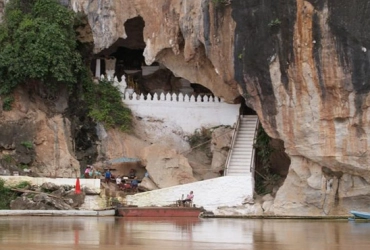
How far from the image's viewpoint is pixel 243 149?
3131 centimetres

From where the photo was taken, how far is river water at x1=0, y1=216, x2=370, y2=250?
A: 17.9 meters

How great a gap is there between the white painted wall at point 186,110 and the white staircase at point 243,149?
0.70 metres

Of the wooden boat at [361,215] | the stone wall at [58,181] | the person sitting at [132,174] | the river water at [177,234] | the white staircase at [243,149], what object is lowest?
the river water at [177,234]

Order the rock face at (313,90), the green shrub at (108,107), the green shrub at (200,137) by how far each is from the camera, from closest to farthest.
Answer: the rock face at (313,90)
the green shrub at (108,107)
the green shrub at (200,137)

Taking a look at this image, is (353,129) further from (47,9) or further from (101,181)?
(47,9)

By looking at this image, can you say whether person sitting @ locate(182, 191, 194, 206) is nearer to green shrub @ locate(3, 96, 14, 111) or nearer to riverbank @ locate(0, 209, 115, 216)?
riverbank @ locate(0, 209, 115, 216)

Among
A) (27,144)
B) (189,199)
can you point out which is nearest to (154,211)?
(189,199)

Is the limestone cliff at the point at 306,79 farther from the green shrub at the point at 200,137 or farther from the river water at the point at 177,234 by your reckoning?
the green shrub at the point at 200,137

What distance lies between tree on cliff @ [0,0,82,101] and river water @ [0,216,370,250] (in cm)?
682

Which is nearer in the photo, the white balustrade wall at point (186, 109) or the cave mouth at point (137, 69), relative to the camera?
the white balustrade wall at point (186, 109)

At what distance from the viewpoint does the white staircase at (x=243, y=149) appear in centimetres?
3009

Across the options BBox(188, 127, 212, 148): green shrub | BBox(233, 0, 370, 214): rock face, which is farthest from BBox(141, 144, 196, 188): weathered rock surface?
BBox(233, 0, 370, 214): rock face

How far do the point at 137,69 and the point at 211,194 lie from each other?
31.5 ft

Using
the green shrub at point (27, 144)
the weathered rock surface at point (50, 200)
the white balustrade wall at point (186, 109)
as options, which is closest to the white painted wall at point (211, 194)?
the weathered rock surface at point (50, 200)
